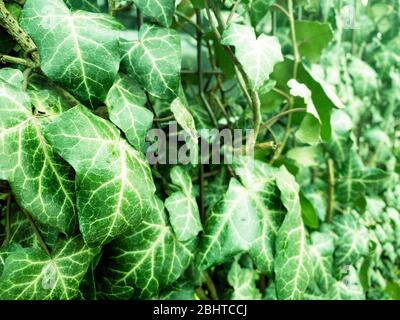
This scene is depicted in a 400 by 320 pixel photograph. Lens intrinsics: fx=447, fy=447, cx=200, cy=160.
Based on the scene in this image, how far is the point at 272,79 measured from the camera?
1.12 m

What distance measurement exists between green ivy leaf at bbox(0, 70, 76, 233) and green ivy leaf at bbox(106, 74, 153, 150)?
11 centimetres

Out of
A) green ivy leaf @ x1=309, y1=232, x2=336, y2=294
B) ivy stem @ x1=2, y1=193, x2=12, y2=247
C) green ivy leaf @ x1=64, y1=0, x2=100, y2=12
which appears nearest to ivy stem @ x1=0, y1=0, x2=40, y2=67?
green ivy leaf @ x1=64, y1=0, x2=100, y2=12

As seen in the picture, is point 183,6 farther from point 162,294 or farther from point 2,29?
point 162,294

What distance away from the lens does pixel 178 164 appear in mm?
985

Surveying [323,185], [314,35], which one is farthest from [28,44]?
[323,185]

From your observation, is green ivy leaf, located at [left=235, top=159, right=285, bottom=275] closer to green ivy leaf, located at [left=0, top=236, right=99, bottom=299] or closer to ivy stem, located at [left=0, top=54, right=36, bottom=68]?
green ivy leaf, located at [left=0, top=236, right=99, bottom=299]

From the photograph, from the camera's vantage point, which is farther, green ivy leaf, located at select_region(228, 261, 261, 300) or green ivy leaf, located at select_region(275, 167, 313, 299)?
green ivy leaf, located at select_region(228, 261, 261, 300)

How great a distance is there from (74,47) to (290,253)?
0.61 metres

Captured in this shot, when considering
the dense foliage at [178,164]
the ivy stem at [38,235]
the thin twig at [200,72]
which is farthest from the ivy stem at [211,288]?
the ivy stem at [38,235]

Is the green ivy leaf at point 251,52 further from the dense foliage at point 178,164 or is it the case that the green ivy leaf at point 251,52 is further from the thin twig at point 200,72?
the thin twig at point 200,72

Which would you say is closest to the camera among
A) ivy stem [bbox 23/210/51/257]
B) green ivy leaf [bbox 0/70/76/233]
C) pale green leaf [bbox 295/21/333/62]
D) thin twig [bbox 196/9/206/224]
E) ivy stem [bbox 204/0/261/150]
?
green ivy leaf [bbox 0/70/76/233]

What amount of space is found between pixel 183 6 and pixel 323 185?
698 millimetres

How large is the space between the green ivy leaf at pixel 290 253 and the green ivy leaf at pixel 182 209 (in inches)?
7.4

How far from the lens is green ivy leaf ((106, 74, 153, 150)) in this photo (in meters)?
0.80
